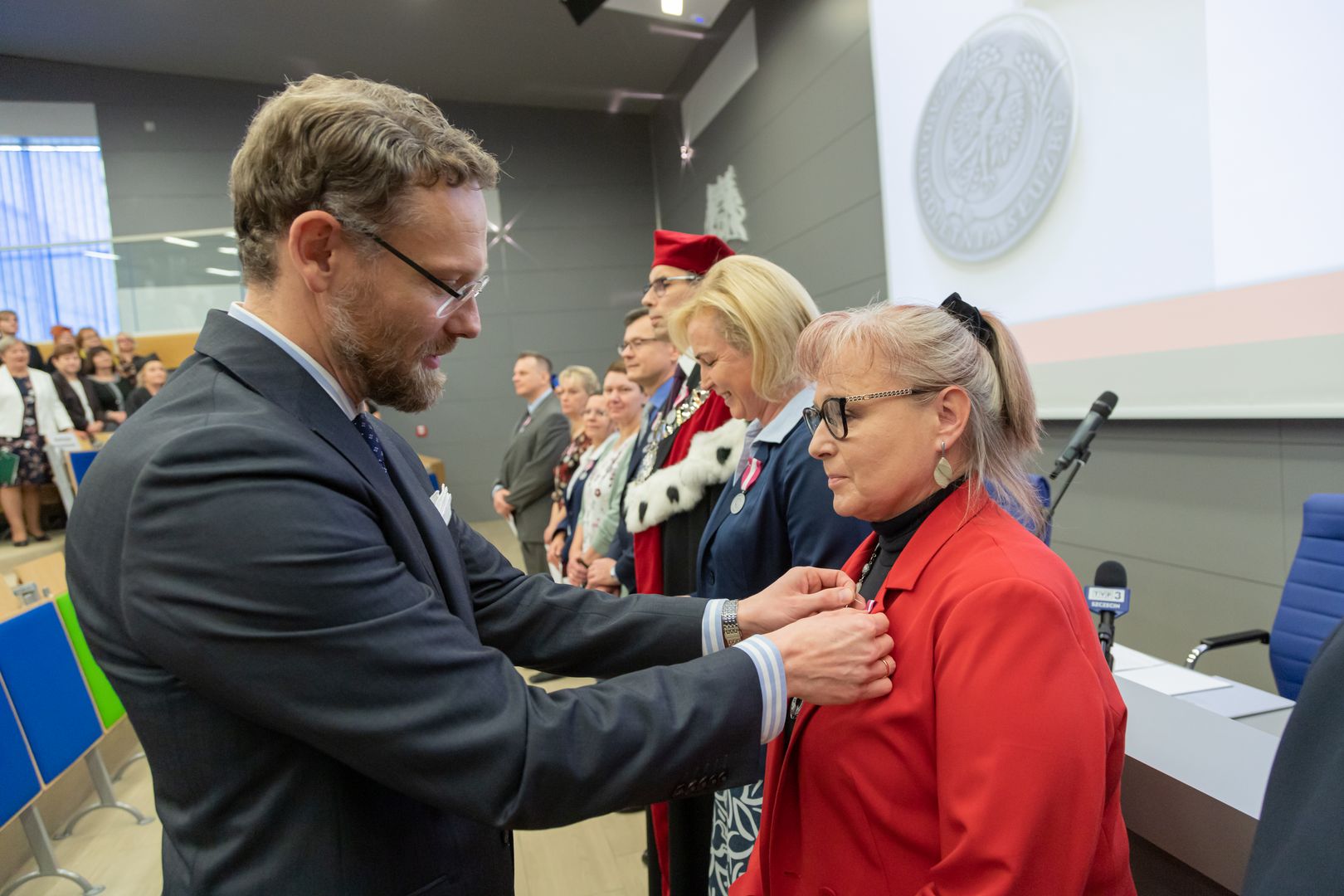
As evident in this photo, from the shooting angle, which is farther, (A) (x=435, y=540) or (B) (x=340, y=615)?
(A) (x=435, y=540)

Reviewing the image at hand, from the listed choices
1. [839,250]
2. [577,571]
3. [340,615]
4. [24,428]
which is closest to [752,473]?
[340,615]

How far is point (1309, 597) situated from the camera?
7.23 feet

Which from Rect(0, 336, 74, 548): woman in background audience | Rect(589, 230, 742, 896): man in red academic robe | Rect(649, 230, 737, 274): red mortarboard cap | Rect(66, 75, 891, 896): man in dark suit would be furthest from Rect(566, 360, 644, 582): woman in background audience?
Rect(0, 336, 74, 548): woman in background audience

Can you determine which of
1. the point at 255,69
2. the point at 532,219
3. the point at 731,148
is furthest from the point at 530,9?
the point at 255,69

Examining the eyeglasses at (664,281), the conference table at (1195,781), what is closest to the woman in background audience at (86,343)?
the eyeglasses at (664,281)

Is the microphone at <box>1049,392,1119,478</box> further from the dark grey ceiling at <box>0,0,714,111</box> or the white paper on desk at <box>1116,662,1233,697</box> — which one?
the dark grey ceiling at <box>0,0,714,111</box>

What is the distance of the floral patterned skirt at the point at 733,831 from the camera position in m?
1.60

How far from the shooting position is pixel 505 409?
10164mm

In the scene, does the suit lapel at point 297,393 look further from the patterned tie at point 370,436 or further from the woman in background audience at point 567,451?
the woman in background audience at point 567,451

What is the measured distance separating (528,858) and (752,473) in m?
1.84

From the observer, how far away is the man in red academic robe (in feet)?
6.25

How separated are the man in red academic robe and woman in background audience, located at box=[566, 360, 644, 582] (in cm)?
60

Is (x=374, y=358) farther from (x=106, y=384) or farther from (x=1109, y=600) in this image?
(x=106, y=384)

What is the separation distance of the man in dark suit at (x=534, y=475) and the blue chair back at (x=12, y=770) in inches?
104
